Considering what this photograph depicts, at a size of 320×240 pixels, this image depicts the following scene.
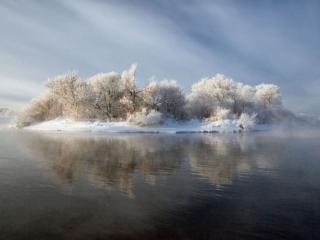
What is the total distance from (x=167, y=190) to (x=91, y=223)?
492 cm

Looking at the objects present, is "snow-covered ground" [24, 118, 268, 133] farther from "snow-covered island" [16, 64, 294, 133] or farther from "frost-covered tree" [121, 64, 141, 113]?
"frost-covered tree" [121, 64, 141, 113]

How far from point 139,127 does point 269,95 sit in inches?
2456

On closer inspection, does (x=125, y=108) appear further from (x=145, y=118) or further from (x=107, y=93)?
(x=145, y=118)

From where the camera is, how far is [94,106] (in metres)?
73.6

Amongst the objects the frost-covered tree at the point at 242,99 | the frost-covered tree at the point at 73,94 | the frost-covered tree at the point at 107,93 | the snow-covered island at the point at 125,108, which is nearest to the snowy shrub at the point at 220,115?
the snow-covered island at the point at 125,108

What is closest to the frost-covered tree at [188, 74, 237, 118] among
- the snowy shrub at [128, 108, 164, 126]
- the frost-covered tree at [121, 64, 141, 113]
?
the frost-covered tree at [121, 64, 141, 113]

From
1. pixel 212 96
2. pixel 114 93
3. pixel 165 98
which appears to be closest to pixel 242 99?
pixel 212 96

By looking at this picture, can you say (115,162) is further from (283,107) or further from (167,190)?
(283,107)

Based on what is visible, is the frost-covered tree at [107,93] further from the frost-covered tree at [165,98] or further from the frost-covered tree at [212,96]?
the frost-covered tree at [212,96]

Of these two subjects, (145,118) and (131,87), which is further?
(131,87)

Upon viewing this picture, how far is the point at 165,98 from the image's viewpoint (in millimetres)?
76688

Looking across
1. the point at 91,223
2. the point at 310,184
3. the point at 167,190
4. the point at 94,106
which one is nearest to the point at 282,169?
the point at 310,184

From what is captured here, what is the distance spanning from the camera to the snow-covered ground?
2496 inches

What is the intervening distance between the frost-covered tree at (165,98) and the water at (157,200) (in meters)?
53.5
